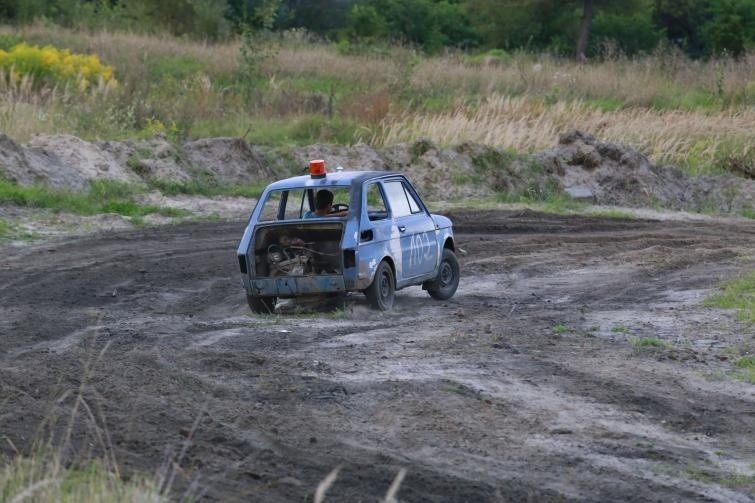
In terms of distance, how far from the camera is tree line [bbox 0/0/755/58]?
55312 millimetres

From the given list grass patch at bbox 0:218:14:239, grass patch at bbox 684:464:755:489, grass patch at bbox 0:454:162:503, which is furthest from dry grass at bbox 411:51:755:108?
grass patch at bbox 0:454:162:503

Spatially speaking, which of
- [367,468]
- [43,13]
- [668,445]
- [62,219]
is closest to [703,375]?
[668,445]

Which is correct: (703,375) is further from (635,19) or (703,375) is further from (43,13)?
(635,19)

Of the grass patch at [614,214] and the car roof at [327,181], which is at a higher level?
the car roof at [327,181]

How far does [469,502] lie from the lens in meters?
7.27

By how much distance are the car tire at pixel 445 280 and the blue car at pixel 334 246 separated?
1.35 ft

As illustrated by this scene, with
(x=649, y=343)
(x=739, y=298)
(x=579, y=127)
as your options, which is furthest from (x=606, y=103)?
(x=649, y=343)

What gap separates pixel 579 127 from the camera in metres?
33.2

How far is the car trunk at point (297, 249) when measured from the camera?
46.8 ft

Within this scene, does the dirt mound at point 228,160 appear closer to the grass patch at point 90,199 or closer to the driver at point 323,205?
the grass patch at point 90,199

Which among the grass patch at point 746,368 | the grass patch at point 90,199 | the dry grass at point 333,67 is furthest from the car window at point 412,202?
the dry grass at point 333,67

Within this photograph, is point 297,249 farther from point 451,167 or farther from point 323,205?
point 451,167

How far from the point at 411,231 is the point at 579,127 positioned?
18987 mm

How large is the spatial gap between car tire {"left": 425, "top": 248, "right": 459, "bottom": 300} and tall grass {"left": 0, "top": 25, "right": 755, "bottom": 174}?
12.2m
